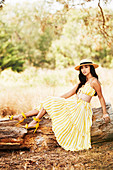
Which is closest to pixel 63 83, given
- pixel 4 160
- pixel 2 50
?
pixel 4 160

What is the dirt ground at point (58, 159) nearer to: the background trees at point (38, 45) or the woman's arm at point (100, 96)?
the woman's arm at point (100, 96)

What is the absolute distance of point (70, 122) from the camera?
3338 mm

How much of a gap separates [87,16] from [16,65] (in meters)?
11.2

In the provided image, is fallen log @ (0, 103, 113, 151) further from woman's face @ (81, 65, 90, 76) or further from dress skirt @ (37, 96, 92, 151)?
woman's face @ (81, 65, 90, 76)

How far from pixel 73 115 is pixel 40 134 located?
22.9 inches

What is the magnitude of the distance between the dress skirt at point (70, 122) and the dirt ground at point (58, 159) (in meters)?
0.14

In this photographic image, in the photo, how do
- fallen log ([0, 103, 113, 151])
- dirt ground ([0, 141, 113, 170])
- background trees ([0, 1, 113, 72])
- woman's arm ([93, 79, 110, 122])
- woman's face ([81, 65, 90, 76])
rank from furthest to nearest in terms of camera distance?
background trees ([0, 1, 113, 72])
woman's face ([81, 65, 90, 76])
woman's arm ([93, 79, 110, 122])
fallen log ([0, 103, 113, 151])
dirt ground ([0, 141, 113, 170])

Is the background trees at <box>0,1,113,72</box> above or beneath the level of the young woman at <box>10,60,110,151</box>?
above

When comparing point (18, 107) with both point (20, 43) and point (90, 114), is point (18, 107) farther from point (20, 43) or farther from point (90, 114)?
point (20, 43)

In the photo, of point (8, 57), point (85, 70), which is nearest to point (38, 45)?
point (8, 57)

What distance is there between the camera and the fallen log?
3.14 metres

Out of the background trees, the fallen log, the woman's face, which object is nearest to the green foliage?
the background trees

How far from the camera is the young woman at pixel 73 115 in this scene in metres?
3.29

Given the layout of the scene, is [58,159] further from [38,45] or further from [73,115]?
[38,45]
